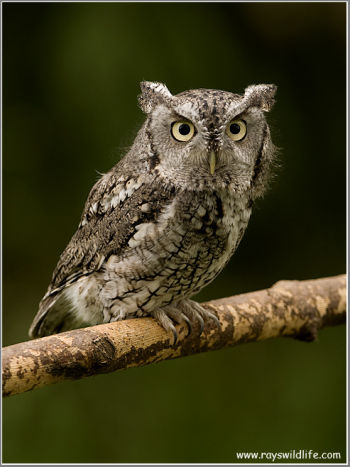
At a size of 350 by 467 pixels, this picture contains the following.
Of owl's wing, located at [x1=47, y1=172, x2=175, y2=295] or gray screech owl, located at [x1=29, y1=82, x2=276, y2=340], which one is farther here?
owl's wing, located at [x1=47, y1=172, x2=175, y2=295]

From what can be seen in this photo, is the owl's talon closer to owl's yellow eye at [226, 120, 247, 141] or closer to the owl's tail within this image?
the owl's tail

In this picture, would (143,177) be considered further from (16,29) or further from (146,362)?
(16,29)

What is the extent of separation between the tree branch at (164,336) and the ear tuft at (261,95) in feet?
2.19

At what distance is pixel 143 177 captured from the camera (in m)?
1.59

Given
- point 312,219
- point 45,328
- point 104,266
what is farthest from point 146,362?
point 312,219

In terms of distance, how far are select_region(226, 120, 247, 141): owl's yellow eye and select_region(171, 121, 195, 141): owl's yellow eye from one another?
0.09 m

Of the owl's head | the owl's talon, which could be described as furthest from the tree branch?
the owl's head

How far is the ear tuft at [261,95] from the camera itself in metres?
1.52

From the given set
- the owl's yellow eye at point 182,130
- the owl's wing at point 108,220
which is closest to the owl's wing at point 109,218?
the owl's wing at point 108,220

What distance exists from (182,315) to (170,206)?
40 cm

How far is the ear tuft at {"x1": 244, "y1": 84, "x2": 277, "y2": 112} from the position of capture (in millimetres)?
1520

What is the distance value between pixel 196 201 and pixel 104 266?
1.14 feet

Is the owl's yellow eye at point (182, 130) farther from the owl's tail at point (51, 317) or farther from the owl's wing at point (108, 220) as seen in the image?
the owl's tail at point (51, 317)

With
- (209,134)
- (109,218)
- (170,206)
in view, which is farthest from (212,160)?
(109,218)
